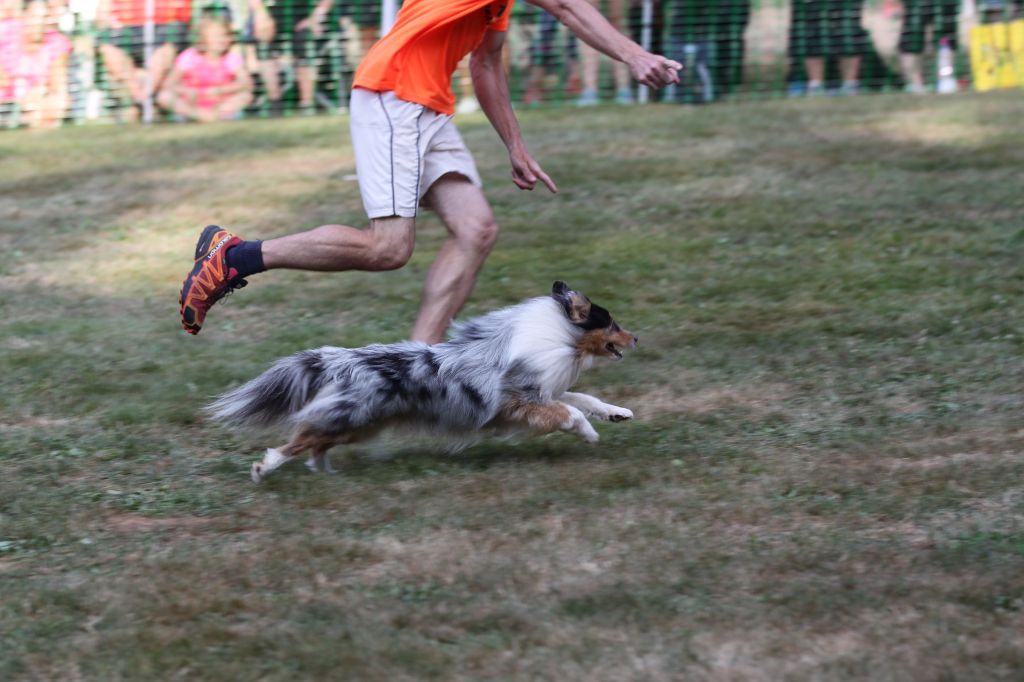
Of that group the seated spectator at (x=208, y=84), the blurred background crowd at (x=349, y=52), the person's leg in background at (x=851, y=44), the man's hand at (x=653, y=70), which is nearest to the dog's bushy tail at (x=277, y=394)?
the man's hand at (x=653, y=70)

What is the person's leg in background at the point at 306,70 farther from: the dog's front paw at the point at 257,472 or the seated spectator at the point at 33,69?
the dog's front paw at the point at 257,472

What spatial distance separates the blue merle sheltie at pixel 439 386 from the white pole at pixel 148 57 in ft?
33.3

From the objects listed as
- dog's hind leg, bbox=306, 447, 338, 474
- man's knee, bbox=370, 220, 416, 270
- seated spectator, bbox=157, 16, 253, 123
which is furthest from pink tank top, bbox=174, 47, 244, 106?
dog's hind leg, bbox=306, 447, 338, 474

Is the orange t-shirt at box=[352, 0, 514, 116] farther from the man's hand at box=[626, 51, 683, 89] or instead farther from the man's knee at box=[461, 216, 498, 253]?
the man's hand at box=[626, 51, 683, 89]

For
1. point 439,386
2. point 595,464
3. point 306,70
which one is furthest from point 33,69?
point 595,464

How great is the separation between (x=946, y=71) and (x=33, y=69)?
9.74 metres

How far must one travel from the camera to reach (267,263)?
5.47 meters

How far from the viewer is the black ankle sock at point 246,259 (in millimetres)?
5430

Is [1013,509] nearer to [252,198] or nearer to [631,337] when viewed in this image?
[631,337]

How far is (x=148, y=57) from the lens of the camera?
14.5 m

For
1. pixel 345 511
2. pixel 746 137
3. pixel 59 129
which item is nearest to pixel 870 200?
pixel 746 137

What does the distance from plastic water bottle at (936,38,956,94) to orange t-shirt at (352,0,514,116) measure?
10.1 meters

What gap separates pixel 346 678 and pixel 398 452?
204 centimetres

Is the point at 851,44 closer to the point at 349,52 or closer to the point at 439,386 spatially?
the point at 349,52
